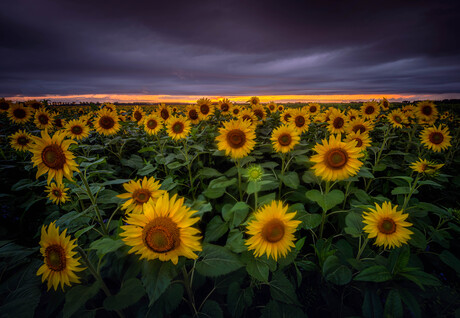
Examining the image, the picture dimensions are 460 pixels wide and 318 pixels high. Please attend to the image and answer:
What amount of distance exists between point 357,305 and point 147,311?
2277 mm

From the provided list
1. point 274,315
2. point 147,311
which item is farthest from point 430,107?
point 147,311

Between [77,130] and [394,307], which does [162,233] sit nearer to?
[394,307]

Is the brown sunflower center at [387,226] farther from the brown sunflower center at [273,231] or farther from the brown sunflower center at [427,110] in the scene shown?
the brown sunflower center at [427,110]

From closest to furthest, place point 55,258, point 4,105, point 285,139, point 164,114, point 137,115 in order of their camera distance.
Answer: point 55,258
point 285,139
point 164,114
point 137,115
point 4,105

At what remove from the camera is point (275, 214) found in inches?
70.3

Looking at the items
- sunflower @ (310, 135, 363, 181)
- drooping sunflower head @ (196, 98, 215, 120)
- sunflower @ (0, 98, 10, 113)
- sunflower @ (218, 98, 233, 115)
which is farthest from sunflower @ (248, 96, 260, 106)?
sunflower @ (0, 98, 10, 113)

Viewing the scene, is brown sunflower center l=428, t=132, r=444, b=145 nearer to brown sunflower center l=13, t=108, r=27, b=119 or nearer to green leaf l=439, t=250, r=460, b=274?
green leaf l=439, t=250, r=460, b=274

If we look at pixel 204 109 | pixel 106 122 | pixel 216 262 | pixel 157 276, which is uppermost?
pixel 204 109

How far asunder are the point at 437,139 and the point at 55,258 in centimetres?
665

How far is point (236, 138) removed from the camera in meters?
2.98

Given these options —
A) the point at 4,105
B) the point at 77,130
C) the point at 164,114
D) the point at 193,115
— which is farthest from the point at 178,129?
the point at 4,105

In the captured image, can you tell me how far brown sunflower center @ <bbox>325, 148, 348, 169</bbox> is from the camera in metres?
2.41

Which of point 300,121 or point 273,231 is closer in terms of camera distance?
point 273,231

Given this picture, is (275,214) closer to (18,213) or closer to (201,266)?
(201,266)
